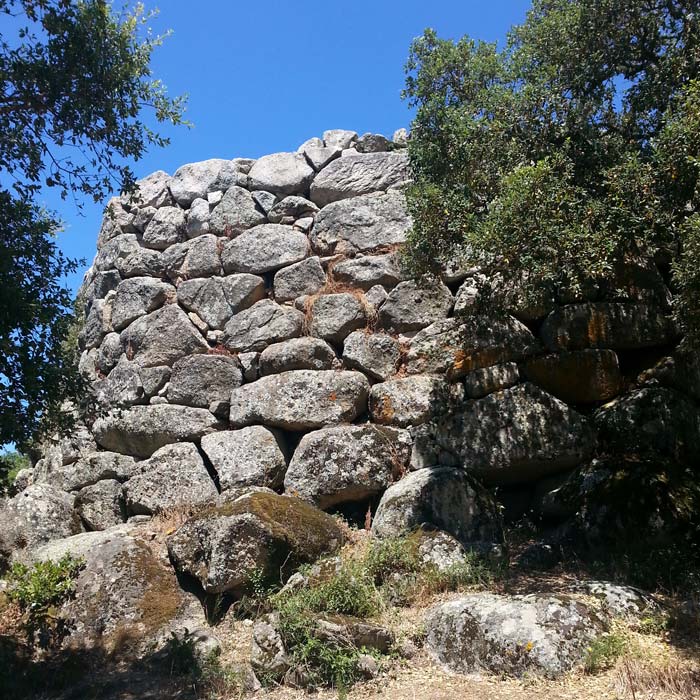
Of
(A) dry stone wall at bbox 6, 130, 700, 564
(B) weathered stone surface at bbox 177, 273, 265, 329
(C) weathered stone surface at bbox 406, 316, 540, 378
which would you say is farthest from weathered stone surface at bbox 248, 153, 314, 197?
(C) weathered stone surface at bbox 406, 316, 540, 378

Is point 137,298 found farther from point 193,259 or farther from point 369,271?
point 369,271

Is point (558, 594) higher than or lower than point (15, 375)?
lower

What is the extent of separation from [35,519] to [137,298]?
429 cm

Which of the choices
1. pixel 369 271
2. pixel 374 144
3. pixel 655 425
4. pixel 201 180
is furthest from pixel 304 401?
pixel 374 144

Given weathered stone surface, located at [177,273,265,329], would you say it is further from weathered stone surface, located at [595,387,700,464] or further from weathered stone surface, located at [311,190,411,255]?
weathered stone surface, located at [595,387,700,464]

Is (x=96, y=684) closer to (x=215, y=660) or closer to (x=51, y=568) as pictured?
(x=215, y=660)

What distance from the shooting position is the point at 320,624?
6.46 meters

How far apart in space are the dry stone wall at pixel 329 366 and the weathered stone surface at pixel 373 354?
23mm

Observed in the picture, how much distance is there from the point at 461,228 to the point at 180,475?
530 cm

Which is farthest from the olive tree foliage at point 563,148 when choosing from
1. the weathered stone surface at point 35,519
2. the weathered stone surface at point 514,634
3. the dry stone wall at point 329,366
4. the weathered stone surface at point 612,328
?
the weathered stone surface at point 35,519

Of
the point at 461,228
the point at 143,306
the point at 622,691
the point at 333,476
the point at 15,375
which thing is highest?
the point at 143,306

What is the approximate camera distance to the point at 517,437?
879 cm

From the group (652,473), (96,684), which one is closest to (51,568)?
(96,684)

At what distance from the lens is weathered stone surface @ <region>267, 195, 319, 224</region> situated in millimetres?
12883
